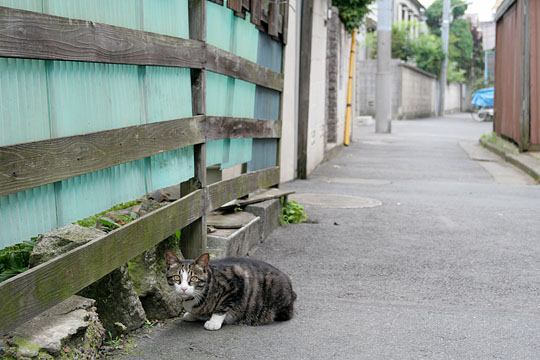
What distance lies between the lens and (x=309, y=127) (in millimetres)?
13117

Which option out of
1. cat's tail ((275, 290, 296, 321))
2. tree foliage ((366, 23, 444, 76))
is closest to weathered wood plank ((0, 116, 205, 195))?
cat's tail ((275, 290, 296, 321))

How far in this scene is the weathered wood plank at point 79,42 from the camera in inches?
119

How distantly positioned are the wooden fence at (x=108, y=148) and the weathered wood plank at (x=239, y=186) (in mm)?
16

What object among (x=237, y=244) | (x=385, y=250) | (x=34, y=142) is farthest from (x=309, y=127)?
(x=34, y=142)

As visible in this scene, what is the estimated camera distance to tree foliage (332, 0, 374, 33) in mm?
18688

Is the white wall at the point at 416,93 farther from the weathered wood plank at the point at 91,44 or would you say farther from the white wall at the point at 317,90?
the weathered wood plank at the point at 91,44

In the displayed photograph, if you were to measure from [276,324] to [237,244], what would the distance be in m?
1.42

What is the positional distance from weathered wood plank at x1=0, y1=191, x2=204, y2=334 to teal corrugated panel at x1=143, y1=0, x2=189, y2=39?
3.66ft

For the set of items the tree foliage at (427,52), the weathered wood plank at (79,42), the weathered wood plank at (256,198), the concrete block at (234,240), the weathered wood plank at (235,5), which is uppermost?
the tree foliage at (427,52)

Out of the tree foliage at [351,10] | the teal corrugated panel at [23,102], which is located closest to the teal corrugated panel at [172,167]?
the teal corrugated panel at [23,102]

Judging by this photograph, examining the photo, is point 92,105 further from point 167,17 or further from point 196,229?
point 196,229

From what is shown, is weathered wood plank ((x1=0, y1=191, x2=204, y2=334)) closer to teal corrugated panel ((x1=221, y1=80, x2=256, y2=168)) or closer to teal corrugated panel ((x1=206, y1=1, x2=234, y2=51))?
teal corrugated panel ((x1=206, y1=1, x2=234, y2=51))

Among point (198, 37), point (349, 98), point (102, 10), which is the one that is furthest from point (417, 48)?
point (102, 10)

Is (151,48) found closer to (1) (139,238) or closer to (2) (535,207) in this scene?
(1) (139,238)
